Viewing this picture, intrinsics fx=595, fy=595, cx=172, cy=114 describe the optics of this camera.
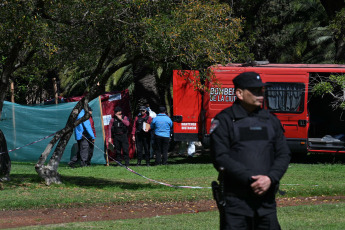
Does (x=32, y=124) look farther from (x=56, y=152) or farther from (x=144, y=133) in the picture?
(x=56, y=152)

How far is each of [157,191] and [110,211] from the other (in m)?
2.05

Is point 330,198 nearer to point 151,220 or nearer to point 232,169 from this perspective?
point 151,220

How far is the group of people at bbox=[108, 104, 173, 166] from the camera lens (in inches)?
689

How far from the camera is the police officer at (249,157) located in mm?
4430

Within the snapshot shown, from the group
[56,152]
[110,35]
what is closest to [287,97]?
[110,35]

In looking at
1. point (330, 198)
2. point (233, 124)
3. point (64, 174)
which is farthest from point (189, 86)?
point (233, 124)

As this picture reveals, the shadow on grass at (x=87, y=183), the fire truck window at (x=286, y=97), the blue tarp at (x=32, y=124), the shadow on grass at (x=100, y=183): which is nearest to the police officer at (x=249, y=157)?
the shadow on grass at (x=87, y=183)

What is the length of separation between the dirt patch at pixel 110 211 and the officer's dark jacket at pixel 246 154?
16.0ft

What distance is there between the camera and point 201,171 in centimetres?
1527

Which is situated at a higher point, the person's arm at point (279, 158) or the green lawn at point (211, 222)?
the person's arm at point (279, 158)

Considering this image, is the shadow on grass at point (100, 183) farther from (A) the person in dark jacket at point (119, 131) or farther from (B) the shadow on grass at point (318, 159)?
(B) the shadow on grass at point (318, 159)

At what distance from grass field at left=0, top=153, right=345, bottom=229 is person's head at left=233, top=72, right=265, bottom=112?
3.44 metres

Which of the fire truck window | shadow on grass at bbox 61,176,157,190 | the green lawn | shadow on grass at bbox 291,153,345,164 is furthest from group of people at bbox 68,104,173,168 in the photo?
the green lawn

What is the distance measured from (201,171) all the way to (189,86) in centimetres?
353
